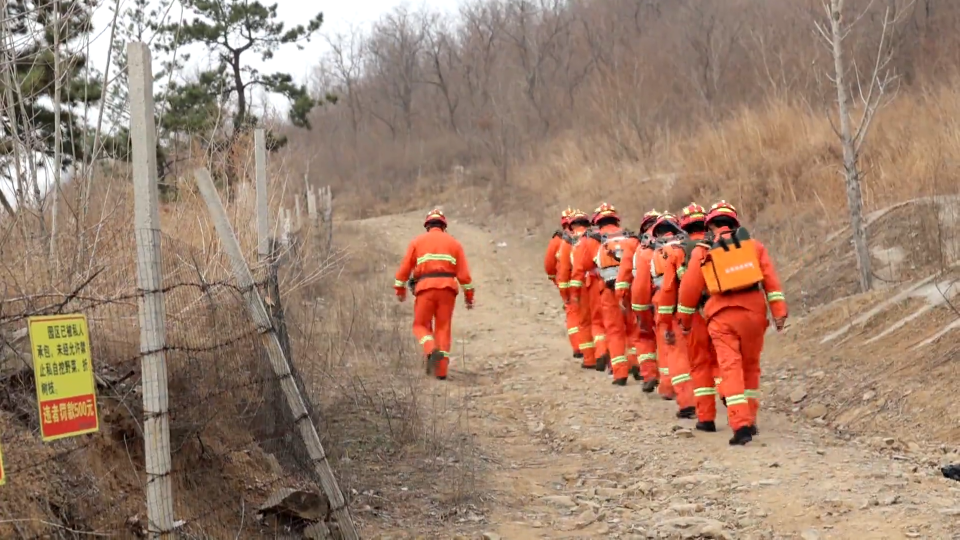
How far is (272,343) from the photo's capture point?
18.1 ft

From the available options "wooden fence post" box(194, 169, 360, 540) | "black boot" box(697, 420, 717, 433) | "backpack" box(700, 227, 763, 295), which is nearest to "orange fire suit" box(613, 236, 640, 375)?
"black boot" box(697, 420, 717, 433)

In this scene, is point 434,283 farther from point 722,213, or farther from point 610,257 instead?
point 722,213

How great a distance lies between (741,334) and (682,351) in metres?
1.46

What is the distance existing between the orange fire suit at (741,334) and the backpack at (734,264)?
12 cm

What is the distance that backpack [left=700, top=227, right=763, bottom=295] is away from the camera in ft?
28.3

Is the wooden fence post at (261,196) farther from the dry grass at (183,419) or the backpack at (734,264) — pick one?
Answer: the backpack at (734,264)

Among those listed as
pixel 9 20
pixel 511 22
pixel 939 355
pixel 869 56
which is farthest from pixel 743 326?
pixel 511 22

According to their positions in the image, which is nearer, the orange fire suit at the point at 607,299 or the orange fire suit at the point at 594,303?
the orange fire suit at the point at 607,299

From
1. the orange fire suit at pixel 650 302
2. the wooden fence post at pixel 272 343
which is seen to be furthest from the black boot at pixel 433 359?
the wooden fence post at pixel 272 343

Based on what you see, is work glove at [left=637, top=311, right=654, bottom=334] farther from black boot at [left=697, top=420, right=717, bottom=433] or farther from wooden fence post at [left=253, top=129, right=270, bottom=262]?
wooden fence post at [left=253, top=129, right=270, bottom=262]

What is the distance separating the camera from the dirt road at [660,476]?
650cm

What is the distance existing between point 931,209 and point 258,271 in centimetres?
997

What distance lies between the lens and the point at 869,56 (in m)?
26.2

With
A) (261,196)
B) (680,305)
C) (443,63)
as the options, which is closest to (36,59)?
(261,196)
